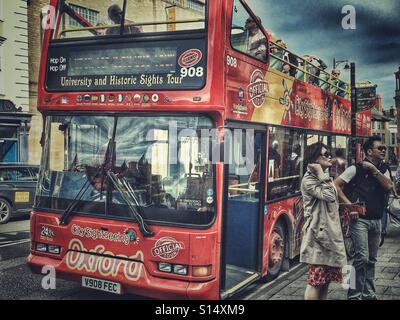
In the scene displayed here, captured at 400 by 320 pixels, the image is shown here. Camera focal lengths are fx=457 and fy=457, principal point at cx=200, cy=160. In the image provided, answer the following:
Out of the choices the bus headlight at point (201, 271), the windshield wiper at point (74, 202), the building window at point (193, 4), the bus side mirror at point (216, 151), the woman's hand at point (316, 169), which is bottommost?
the bus headlight at point (201, 271)

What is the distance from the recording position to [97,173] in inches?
208

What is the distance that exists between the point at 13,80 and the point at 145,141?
14818 millimetres

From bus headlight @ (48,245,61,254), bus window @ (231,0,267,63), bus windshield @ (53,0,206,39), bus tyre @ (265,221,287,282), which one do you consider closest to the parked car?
bus headlight @ (48,245,61,254)

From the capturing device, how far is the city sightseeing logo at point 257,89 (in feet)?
19.7

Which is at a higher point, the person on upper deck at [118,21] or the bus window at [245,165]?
the person on upper deck at [118,21]

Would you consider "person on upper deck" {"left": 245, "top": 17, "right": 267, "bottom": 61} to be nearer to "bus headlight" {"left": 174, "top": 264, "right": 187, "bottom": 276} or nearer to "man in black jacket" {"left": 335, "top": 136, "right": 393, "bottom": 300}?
"man in black jacket" {"left": 335, "top": 136, "right": 393, "bottom": 300}

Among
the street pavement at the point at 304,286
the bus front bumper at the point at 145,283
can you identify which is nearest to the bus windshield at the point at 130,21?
the bus front bumper at the point at 145,283

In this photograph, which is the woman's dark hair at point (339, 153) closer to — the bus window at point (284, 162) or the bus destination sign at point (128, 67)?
the bus window at point (284, 162)

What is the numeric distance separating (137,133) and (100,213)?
102 centimetres

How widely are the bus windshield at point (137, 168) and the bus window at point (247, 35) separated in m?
1.33

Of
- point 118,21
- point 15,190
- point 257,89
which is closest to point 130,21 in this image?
point 118,21

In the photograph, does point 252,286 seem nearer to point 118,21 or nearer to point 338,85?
point 118,21
